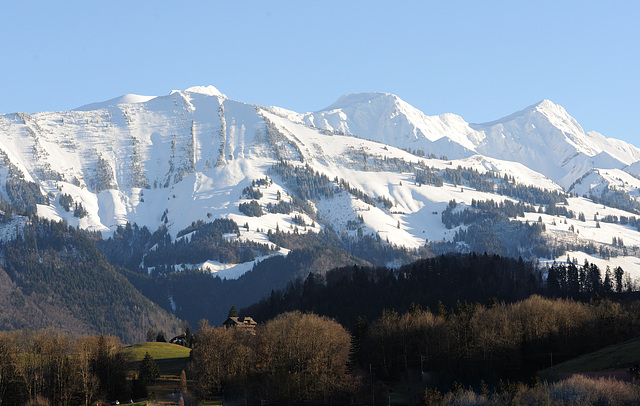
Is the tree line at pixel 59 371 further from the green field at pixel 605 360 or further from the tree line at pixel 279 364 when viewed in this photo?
the green field at pixel 605 360

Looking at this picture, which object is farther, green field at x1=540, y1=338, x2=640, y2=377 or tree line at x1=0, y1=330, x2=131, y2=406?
tree line at x1=0, y1=330, x2=131, y2=406

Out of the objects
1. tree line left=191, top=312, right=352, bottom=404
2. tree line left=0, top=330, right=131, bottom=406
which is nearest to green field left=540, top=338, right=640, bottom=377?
tree line left=191, top=312, right=352, bottom=404

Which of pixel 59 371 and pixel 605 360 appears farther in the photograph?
pixel 59 371

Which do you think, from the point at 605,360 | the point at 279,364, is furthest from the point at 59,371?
the point at 605,360

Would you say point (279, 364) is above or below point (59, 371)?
below

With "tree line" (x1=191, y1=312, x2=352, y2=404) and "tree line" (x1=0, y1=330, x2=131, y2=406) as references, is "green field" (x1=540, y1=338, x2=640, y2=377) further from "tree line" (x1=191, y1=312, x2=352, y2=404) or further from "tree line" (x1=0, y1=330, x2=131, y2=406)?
"tree line" (x1=0, y1=330, x2=131, y2=406)

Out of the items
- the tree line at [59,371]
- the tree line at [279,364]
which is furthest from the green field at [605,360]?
the tree line at [59,371]

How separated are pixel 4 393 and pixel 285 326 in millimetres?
54617

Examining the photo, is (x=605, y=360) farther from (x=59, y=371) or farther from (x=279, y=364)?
(x=59, y=371)

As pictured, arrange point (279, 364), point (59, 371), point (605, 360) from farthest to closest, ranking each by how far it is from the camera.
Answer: point (279, 364) → point (59, 371) → point (605, 360)

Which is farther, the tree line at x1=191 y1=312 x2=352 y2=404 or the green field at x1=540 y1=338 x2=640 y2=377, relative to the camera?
the tree line at x1=191 y1=312 x2=352 y2=404

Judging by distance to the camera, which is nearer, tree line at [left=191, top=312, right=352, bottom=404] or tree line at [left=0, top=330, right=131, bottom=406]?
tree line at [left=191, top=312, right=352, bottom=404]

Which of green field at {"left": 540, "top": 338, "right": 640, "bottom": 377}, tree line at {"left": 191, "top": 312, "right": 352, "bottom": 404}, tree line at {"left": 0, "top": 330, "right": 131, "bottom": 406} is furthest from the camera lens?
tree line at {"left": 0, "top": 330, "right": 131, "bottom": 406}

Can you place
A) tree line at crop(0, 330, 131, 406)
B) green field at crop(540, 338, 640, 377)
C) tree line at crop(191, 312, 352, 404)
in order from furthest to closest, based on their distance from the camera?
tree line at crop(0, 330, 131, 406) → tree line at crop(191, 312, 352, 404) → green field at crop(540, 338, 640, 377)
